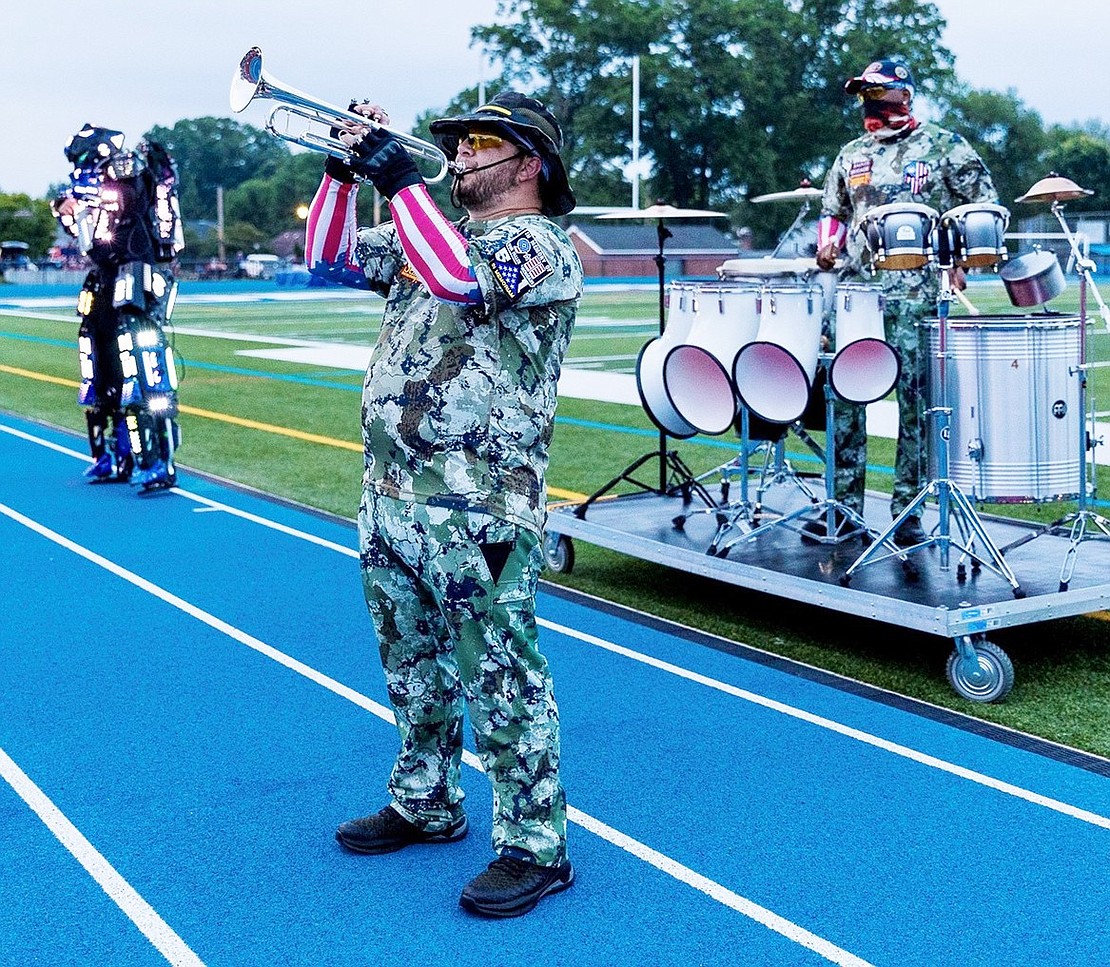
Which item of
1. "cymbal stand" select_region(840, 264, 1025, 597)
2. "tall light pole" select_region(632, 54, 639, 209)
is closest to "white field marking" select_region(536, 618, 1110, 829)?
"cymbal stand" select_region(840, 264, 1025, 597)

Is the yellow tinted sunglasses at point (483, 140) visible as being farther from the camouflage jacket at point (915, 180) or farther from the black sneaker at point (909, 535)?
the black sneaker at point (909, 535)

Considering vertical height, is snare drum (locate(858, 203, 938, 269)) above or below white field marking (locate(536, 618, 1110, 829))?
above

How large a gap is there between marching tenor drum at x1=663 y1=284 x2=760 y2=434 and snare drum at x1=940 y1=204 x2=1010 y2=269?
1035 mm

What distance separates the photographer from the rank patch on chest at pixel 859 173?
7.36 m

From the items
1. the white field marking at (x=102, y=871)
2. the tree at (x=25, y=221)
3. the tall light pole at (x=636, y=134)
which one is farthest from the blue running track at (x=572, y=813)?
the tree at (x=25, y=221)

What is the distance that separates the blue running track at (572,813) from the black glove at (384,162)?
6.31 feet

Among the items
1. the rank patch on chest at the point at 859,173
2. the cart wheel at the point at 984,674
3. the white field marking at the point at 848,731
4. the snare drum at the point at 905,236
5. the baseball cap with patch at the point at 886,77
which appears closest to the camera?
the white field marking at the point at 848,731

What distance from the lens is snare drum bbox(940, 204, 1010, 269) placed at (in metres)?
5.98

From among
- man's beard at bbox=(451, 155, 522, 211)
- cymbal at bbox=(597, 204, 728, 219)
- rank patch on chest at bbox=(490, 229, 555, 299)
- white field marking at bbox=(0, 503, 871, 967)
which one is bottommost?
white field marking at bbox=(0, 503, 871, 967)

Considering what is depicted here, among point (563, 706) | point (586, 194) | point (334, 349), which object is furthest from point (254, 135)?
point (563, 706)

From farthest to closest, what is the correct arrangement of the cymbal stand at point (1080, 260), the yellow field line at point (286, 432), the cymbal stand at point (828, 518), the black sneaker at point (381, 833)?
the yellow field line at point (286, 432) → the cymbal stand at point (828, 518) → the cymbal stand at point (1080, 260) → the black sneaker at point (381, 833)

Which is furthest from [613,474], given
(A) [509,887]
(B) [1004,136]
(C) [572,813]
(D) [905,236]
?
(B) [1004,136]

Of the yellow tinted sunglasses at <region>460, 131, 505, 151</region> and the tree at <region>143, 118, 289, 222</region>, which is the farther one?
the tree at <region>143, 118, 289, 222</region>

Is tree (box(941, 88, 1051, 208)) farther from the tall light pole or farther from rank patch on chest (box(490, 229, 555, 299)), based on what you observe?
rank patch on chest (box(490, 229, 555, 299))
